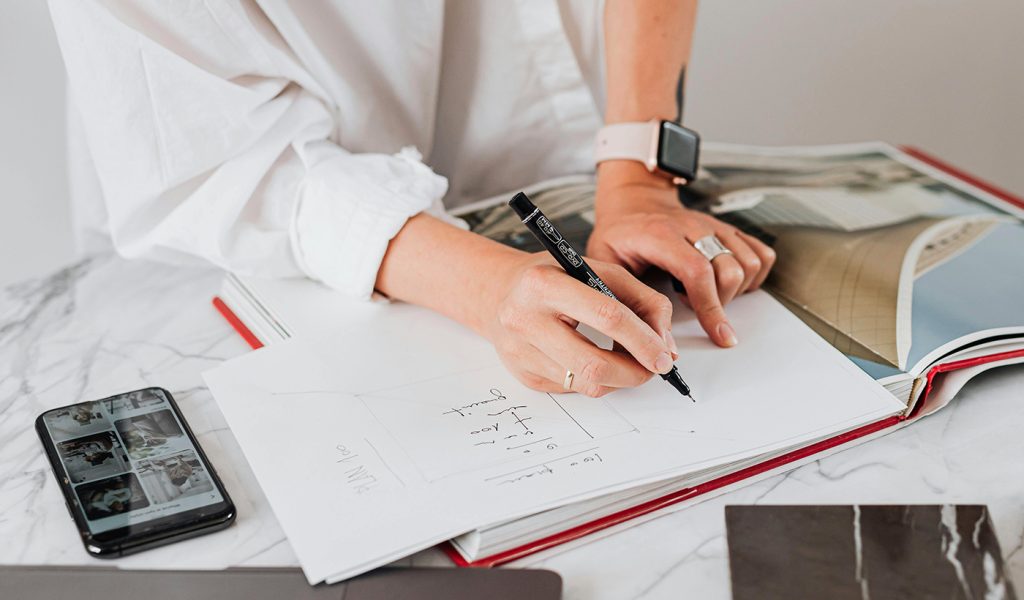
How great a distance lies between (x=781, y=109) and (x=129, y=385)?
1.33 meters

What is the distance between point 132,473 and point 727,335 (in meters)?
0.41

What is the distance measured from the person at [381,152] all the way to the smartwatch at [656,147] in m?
0.02

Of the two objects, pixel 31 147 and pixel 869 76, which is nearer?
pixel 31 147

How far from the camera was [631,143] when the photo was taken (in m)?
0.93

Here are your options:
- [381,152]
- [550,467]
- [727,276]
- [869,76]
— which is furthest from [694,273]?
[869,76]

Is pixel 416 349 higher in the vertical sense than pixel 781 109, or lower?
higher

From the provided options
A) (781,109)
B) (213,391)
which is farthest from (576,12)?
(781,109)

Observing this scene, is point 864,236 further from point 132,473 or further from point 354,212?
point 132,473

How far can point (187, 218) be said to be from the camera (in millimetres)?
836

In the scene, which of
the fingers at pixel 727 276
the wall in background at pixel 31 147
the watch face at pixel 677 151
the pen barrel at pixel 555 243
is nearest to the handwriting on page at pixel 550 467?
the pen barrel at pixel 555 243

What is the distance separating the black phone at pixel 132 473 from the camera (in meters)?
0.57

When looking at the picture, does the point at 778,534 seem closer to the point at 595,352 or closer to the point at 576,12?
the point at 595,352

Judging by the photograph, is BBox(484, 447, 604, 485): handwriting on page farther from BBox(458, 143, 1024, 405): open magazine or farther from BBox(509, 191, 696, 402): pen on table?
BBox(458, 143, 1024, 405): open magazine

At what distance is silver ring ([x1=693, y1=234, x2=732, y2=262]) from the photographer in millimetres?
782
